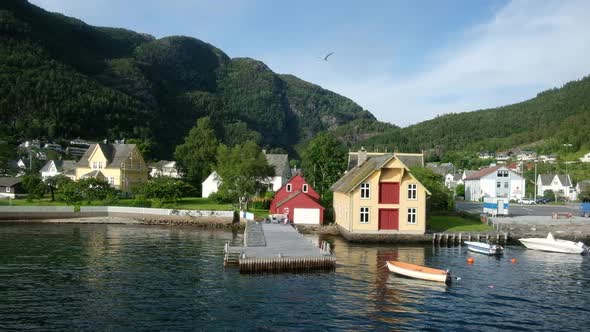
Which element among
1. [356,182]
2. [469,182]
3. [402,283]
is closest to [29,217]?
[356,182]

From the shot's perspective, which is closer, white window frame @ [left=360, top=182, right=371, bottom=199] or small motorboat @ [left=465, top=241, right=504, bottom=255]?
small motorboat @ [left=465, top=241, right=504, bottom=255]

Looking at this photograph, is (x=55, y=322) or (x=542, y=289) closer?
(x=55, y=322)

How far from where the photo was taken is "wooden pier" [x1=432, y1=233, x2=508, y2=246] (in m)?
54.6

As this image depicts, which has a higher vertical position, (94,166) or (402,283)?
(94,166)

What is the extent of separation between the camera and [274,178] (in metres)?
99.4

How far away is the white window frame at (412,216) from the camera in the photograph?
55.9 m

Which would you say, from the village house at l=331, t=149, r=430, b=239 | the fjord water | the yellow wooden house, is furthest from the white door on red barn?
the yellow wooden house

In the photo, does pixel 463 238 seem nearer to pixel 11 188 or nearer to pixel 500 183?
pixel 500 183

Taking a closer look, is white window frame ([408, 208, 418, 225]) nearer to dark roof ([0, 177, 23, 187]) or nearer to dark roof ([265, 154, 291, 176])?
dark roof ([265, 154, 291, 176])

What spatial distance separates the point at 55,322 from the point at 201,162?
8038 centimetres

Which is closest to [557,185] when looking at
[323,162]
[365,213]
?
[323,162]

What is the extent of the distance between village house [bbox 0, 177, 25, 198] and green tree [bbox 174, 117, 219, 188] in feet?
99.2

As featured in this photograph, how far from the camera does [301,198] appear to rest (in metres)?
64.6

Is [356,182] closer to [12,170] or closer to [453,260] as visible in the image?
[453,260]
